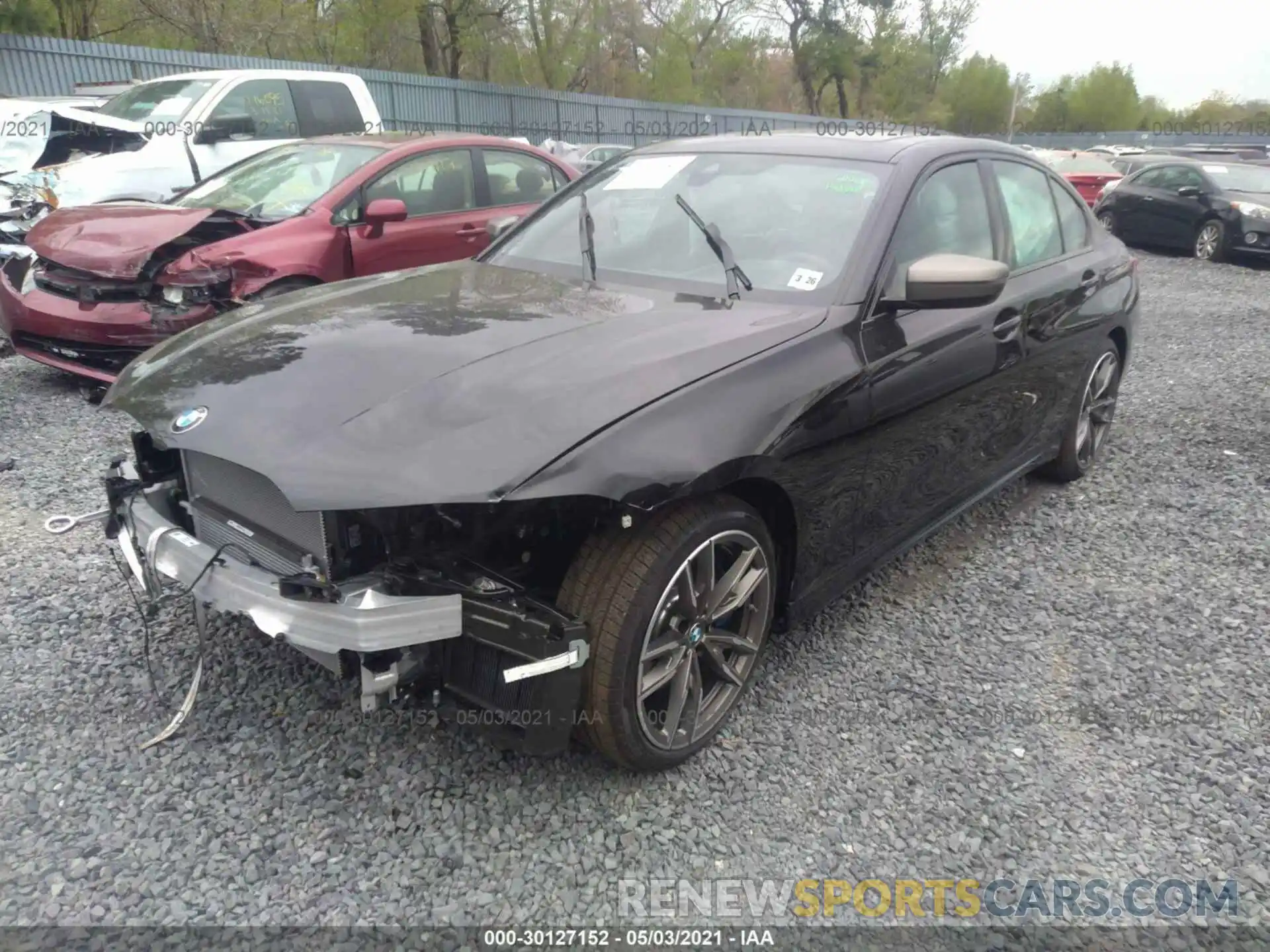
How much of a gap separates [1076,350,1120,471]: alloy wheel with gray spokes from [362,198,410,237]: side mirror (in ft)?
13.1

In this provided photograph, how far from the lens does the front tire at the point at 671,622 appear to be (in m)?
2.26

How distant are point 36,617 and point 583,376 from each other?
2.20 metres

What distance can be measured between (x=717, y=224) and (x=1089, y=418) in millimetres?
2667

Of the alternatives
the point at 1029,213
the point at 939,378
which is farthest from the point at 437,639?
the point at 1029,213

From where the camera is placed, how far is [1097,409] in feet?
15.9

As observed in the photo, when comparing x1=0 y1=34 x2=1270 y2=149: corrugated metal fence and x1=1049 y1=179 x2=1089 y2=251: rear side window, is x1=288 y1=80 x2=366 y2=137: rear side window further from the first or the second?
x1=1049 y1=179 x2=1089 y2=251: rear side window

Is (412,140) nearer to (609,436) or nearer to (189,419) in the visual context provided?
(189,419)

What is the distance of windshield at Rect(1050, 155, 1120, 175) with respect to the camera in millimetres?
18797

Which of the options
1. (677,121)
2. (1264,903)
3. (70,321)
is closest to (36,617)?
(70,321)

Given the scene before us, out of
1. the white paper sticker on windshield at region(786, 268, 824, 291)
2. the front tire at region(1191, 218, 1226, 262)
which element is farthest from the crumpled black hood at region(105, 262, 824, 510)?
the front tire at region(1191, 218, 1226, 262)

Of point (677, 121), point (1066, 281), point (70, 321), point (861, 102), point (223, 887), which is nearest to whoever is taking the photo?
point (223, 887)

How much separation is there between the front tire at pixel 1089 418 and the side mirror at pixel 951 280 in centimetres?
189

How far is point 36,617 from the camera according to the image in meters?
3.17

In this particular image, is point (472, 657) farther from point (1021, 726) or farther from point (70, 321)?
point (70, 321)
